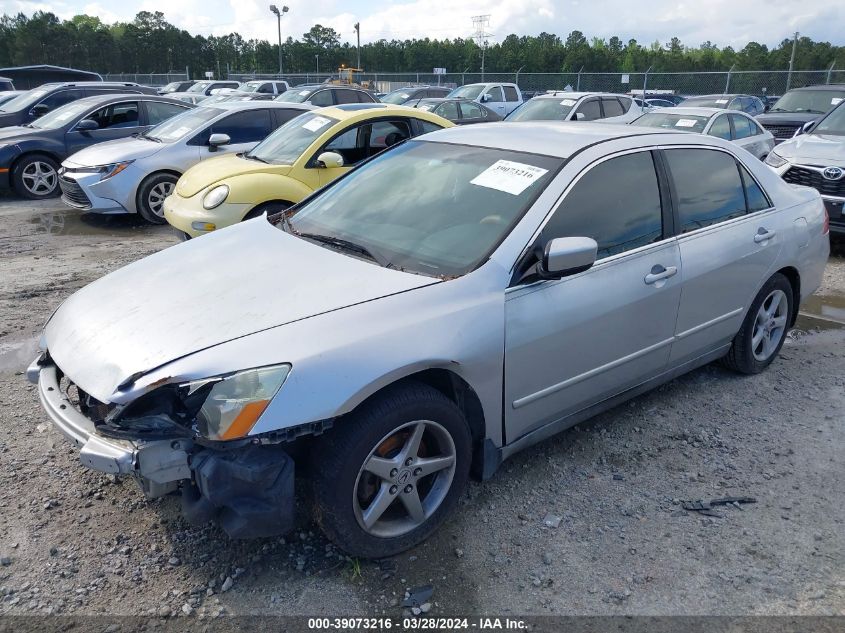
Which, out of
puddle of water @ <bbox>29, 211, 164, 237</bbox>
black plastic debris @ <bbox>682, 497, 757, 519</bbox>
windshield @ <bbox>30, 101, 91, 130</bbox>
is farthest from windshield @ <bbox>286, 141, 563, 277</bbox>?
windshield @ <bbox>30, 101, 91, 130</bbox>

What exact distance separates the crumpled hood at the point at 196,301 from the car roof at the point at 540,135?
111 cm

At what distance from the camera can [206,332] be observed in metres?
2.58

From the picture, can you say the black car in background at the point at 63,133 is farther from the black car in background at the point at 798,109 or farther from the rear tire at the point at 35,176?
the black car in background at the point at 798,109

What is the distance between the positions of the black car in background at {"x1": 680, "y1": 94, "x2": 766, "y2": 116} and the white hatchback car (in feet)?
5.16

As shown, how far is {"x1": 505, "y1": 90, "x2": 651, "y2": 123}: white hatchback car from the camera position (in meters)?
12.8

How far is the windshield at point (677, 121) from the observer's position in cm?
1050

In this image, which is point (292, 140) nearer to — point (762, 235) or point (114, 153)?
point (114, 153)

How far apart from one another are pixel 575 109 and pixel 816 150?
5.15m

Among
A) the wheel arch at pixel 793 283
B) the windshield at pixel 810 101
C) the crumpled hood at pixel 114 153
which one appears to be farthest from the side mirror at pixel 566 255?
the windshield at pixel 810 101

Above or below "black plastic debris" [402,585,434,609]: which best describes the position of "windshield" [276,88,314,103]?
above

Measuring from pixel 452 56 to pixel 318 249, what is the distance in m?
81.4

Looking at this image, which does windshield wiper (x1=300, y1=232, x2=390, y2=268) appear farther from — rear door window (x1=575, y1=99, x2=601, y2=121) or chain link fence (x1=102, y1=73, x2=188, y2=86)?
chain link fence (x1=102, y1=73, x2=188, y2=86)

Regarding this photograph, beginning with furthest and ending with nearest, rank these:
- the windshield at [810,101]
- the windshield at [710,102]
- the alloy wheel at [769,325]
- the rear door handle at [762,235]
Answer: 1. the windshield at [710,102]
2. the windshield at [810,101]
3. the alloy wheel at [769,325]
4. the rear door handle at [762,235]

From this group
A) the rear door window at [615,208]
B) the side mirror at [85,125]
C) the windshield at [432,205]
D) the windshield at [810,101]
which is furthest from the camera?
the windshield at [810,101]
